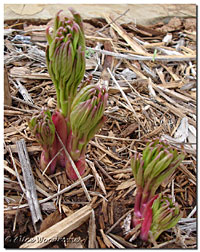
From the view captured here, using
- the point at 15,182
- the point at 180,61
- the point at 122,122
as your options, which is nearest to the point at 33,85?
the point at 122,122

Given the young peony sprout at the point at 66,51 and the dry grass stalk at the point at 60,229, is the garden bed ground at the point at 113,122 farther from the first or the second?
the young peony sprout at the point at 66,51

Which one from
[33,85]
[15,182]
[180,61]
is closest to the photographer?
[15,182]

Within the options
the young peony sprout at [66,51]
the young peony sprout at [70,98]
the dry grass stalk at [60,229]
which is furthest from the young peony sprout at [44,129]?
the dry grass stalk at [60,229]

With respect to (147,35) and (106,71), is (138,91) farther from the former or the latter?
(147,35)

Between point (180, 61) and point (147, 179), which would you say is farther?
point (180, 61)

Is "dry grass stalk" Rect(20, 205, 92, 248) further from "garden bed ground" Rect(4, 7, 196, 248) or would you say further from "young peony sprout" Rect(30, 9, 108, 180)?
"young peony sprout" Rect(30, 9, 108, 180)

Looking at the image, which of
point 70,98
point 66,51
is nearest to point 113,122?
point 70,98

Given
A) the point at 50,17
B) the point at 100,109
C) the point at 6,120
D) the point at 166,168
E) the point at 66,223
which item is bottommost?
the point at 66,223

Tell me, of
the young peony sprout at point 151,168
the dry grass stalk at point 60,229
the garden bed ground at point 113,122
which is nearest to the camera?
the young peony sprout at point 151,168
